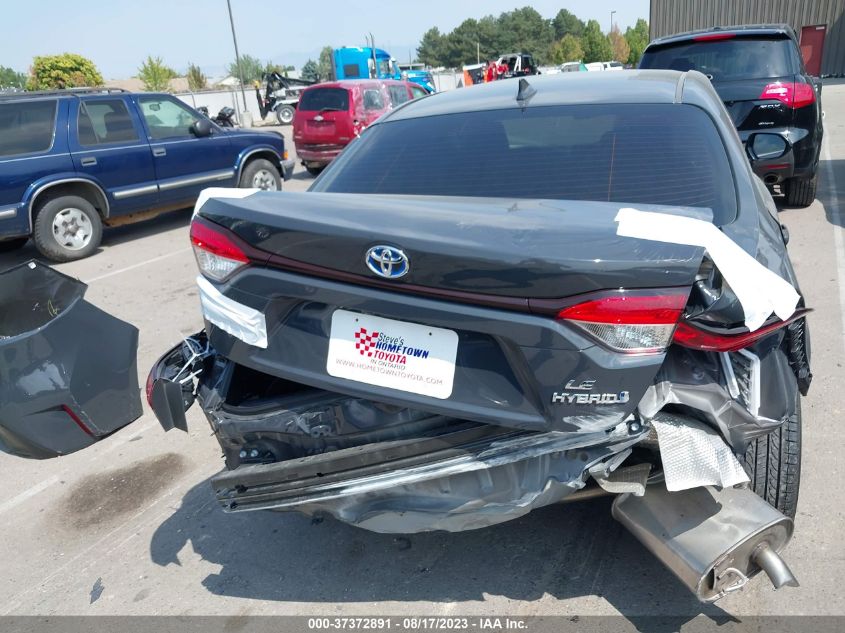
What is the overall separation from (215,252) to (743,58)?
677 centimetres

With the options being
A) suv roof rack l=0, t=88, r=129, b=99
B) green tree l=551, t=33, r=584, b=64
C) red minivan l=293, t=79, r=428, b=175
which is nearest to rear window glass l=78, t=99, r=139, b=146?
suv roof rack l=0, t=88, r=129, b=99

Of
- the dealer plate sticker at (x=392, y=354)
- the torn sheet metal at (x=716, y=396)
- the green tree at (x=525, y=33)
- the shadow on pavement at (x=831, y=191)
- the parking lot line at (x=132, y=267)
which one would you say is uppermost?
the green tree at (x=525, y=33)

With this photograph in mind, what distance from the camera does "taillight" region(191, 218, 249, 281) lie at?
7.31ft

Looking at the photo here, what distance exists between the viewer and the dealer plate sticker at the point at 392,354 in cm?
201

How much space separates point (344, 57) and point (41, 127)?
25.1 meters

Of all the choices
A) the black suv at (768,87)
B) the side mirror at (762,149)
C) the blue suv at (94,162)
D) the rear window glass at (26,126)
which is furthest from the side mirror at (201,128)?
the side mirror at (762,149)

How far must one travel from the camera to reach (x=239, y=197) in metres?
2.32

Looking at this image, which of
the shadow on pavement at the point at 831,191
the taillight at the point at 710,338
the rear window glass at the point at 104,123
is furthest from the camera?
the rear window glass at the point at 104,123

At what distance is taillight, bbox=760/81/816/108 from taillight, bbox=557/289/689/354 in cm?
592

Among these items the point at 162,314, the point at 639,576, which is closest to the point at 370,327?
the point at 639,576

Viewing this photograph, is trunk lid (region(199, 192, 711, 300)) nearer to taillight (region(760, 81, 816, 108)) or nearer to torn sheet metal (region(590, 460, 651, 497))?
torn sheet metal (region(590, 460, 651, 497))

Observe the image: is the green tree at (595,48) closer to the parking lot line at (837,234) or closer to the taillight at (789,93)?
the parking lot line at (837,234)

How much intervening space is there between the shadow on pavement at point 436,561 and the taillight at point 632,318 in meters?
1.08

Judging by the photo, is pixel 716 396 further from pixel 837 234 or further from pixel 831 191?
pixel 831 191
